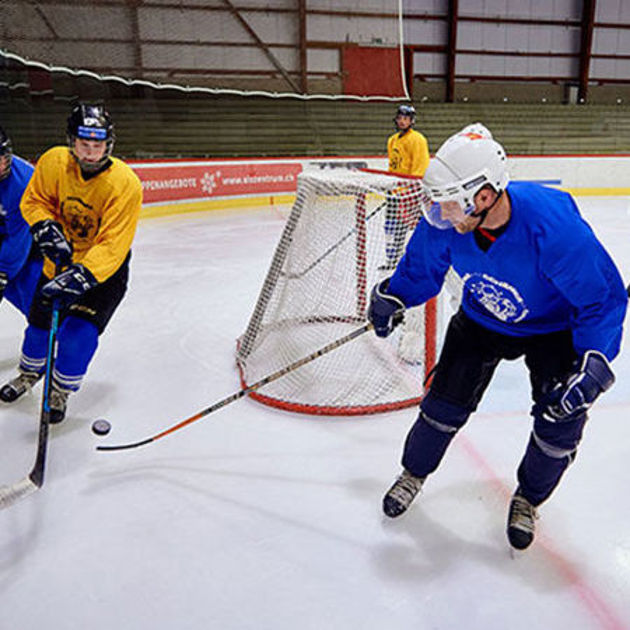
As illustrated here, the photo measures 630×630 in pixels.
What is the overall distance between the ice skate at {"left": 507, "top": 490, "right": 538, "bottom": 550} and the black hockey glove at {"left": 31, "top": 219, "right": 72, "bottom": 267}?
4.99 ft

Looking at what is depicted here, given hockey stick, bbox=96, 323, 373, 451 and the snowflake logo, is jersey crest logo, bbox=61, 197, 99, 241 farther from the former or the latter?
the snowflake logo

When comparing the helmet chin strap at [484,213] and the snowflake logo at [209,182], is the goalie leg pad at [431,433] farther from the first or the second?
the snowflake logo at [209,182]

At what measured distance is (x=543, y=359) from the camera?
143cm

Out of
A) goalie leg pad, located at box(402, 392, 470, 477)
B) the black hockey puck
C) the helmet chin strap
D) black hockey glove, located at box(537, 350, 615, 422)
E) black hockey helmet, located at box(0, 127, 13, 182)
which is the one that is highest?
black hockey helmet, located at box(0, 127, 13, 182)

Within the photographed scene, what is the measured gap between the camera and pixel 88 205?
213 centimetres

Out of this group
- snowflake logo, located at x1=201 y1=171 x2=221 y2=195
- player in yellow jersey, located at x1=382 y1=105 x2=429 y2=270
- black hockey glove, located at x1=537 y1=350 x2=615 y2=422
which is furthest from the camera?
snowflake logo, located at x1=201 y1=171 x2=221 y2=195

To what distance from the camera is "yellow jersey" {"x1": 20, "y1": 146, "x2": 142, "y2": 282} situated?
2072mm

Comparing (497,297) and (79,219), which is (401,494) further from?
(79,219)

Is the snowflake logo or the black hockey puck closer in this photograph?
the black hockey puck

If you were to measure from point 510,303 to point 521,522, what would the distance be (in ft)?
1.82

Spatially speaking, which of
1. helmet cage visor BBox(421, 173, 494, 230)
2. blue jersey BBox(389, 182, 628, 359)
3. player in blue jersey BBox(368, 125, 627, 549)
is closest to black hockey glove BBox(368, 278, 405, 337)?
player in blue jersey BBox(368, 125, 627, 549)

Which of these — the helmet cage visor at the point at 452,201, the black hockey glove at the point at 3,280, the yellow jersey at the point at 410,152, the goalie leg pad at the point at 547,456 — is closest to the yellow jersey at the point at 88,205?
the black hockey glove at the point at 3,280

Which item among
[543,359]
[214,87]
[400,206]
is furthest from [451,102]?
[543,359]

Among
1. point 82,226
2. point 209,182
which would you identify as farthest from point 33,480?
point 209,182
